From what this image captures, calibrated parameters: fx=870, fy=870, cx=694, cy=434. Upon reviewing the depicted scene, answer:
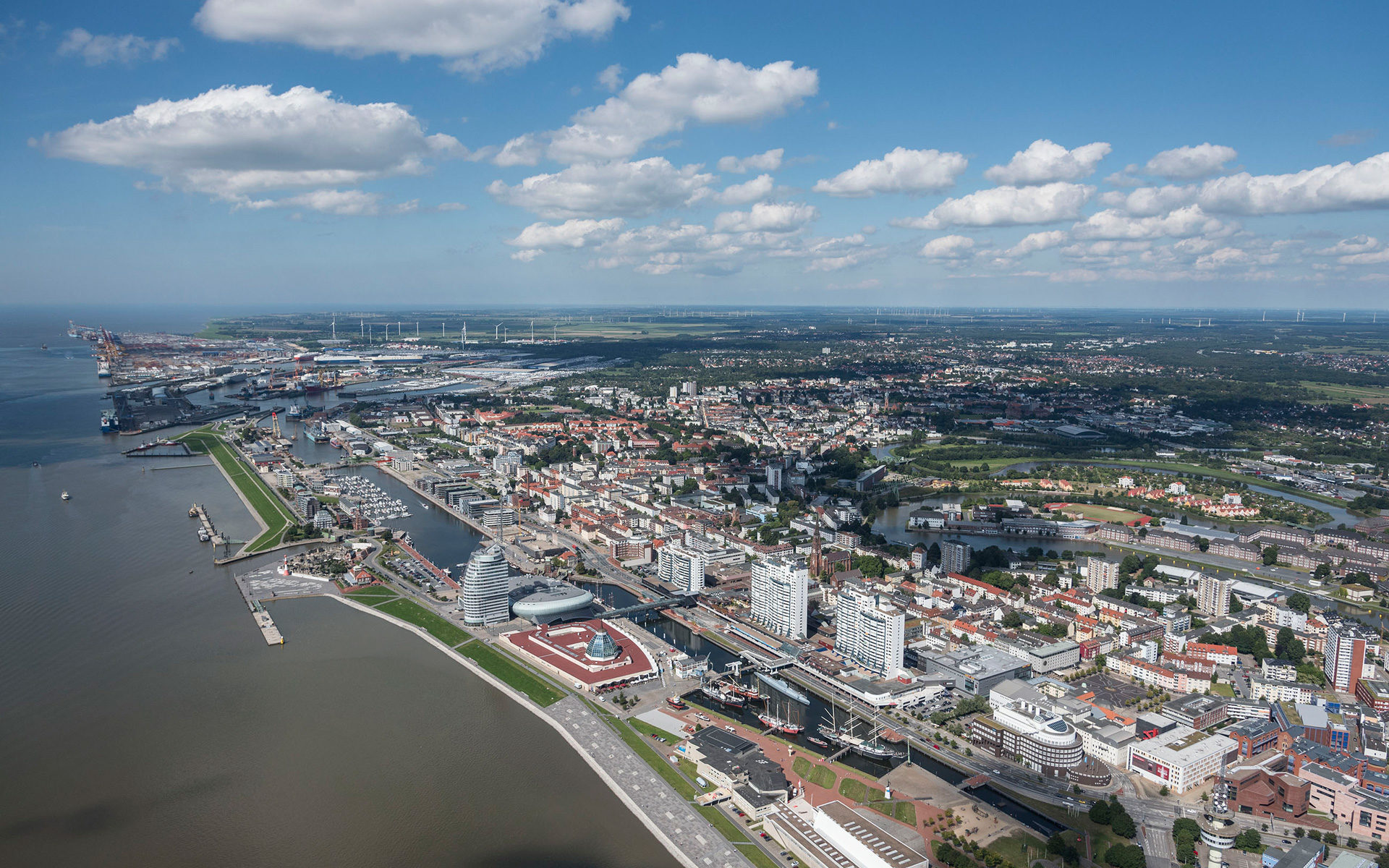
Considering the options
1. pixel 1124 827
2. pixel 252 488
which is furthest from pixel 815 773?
pixel 252 488

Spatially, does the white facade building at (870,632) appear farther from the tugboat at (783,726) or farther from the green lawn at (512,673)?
the green lawn at (512,673)

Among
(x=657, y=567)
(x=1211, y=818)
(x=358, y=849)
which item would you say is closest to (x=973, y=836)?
(x=1211, y=818)

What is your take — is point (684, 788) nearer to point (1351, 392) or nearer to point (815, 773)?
point (815, 773)

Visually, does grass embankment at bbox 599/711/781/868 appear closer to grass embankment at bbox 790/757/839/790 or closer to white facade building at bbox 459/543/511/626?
grass embankment at bbox 790/757/839/790

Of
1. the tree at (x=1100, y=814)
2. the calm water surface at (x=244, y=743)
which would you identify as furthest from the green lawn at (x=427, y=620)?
the tree at (x=1100, y=814)

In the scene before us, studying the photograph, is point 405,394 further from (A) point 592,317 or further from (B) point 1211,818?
(A) point 592,317
